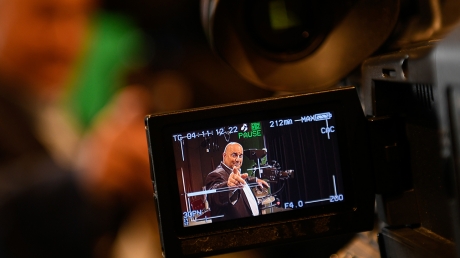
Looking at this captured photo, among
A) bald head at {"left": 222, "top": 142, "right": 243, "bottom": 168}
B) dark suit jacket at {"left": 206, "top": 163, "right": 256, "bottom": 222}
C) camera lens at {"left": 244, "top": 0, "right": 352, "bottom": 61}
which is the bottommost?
dark suit jacket at {"left": 206, "top": 163, "right": 256, "bottom": 222}

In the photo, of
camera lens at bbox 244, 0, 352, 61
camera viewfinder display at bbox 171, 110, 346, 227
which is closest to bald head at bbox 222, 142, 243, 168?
camera viewfinder display at bbox 171, 110, 346, 227

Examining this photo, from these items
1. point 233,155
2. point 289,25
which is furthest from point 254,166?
point 289,25

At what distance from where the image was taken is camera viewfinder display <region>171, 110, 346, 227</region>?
706 mm

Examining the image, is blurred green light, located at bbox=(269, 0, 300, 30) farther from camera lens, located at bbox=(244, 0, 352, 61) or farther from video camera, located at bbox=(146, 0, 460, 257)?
video camera, located at bbox=(146, 0, 460, 257)

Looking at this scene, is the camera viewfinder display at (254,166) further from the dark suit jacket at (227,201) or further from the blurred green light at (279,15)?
the blurred green light at (279,15)

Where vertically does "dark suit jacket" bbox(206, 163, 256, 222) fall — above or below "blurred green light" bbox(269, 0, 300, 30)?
below

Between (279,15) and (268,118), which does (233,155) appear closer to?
(268,118)

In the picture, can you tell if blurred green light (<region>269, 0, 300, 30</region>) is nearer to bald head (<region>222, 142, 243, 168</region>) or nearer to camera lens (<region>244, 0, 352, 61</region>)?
camera lens (<region>244, 0, 352, 61</region>)

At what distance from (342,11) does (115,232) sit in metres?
0.85

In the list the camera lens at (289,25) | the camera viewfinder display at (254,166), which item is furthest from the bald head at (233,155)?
the camera lens at (289,25)

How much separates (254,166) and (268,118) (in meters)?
0.06

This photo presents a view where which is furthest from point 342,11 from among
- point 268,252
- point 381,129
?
point 268,252

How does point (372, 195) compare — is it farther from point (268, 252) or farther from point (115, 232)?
point (115, 232)

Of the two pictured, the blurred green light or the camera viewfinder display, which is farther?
the blurred green light
